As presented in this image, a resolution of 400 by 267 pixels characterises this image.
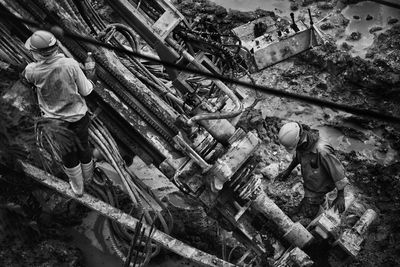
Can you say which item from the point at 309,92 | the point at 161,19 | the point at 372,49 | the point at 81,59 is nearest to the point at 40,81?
the point at 81,59

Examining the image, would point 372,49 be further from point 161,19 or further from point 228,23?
point 161,19

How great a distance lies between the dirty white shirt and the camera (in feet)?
18.1

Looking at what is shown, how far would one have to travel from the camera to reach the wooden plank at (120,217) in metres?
5.98

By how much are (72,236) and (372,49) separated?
217 inches

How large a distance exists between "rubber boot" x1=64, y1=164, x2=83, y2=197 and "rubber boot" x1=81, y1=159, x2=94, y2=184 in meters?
0.08

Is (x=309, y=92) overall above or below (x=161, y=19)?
above

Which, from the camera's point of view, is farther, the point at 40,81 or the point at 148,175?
the point at 148,175

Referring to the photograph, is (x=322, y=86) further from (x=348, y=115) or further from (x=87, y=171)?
(x=87, y=171)

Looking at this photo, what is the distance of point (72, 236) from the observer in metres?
7.11

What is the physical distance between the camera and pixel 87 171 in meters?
6.36

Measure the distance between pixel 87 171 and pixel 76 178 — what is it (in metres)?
0.17

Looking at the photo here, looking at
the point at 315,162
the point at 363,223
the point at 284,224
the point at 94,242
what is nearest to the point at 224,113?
the point at 315,162

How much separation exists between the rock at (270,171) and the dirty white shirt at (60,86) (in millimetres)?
2862

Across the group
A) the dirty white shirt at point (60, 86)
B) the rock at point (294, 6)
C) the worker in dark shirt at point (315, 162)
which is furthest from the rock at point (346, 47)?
the dirty white shirt at point (60, 86)
